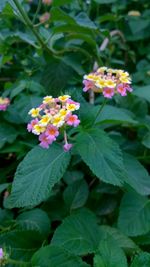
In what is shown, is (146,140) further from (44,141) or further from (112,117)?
(44,141)

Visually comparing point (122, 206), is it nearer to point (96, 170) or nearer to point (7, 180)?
point (96, 170)

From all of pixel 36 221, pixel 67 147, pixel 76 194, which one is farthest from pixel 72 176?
pixel 67 147

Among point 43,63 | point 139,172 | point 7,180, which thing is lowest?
point 7,180

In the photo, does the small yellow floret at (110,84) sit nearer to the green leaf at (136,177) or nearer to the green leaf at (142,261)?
the green leaf at (136,177)

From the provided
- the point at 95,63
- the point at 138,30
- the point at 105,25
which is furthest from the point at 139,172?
the point at 105,25

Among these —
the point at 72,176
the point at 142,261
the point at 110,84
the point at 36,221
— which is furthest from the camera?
the point at 72,176
